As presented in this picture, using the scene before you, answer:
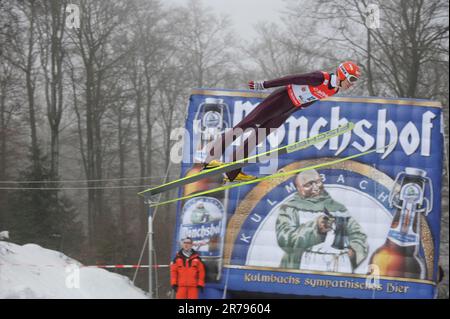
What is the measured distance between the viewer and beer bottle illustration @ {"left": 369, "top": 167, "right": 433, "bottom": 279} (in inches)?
332

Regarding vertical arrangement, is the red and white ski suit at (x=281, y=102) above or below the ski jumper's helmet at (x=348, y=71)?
below

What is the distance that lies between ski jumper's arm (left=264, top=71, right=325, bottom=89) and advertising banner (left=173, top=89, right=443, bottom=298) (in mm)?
3889

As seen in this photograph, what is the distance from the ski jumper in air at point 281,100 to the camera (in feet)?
14.8

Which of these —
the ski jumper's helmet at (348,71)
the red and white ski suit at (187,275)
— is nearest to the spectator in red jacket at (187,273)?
the red and white ski suit at (187,275)

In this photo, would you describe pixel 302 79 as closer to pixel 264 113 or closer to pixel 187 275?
pixel 264 113

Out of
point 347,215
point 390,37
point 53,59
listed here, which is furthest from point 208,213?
point 390,37

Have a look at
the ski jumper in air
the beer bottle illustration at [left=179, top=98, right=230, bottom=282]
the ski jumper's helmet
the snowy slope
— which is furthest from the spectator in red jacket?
the ski jumper's helmet

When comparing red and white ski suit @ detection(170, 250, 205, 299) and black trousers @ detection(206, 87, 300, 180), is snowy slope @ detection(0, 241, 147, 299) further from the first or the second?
black trousers @ detection(206, 87, 300, 180)

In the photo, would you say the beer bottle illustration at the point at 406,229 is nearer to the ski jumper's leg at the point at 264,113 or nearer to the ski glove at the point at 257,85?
the ski jumper's leg at the point at 264,113

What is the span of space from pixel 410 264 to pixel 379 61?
374 centimetres

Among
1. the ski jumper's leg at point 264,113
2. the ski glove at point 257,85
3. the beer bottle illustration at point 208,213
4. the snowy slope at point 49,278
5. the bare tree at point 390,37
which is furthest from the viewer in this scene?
the bare tree at point 390,37

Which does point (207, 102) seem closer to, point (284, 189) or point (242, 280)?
point (284, 189)

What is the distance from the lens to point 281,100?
477 cm

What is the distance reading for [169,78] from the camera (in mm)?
12094
